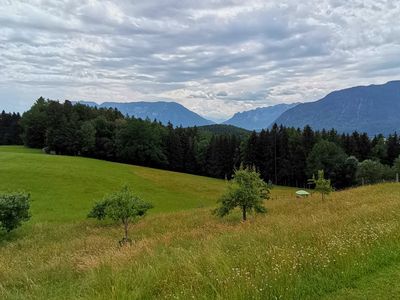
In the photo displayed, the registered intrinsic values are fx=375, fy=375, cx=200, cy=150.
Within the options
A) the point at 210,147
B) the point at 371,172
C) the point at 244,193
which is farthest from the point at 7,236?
the point at 210,147

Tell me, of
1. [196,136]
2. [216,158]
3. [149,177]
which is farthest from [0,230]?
[196,136]

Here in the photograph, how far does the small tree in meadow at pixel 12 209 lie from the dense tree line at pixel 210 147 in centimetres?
7226

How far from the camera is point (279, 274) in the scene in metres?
6.02

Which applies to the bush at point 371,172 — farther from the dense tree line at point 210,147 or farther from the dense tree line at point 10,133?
the dense tree line at point 10,133

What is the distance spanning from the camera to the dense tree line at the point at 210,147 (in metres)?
90.0

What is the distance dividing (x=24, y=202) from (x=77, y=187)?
85.8 feet

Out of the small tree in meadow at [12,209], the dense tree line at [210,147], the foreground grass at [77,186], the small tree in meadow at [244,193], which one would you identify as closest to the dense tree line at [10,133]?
the dense tree line at [210,147]

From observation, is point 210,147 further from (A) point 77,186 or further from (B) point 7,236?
(B) point 7,236

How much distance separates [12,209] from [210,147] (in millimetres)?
82525

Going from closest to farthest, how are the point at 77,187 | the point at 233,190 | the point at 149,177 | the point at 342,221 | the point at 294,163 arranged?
the point at 342,221, the point at 233,190, the point at 77,187, the point at 149,177, the point at 294,163

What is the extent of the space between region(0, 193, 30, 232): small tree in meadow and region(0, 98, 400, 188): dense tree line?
2845 inches

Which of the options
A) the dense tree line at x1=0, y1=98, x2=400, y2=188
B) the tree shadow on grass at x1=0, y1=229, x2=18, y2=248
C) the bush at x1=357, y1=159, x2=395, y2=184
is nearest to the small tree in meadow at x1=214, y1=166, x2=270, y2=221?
the tree shadow on grass at x1=0, y1=229, x2=18, y2=248

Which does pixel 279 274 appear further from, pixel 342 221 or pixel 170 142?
pixel 170 142

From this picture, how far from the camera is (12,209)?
23125 mm
